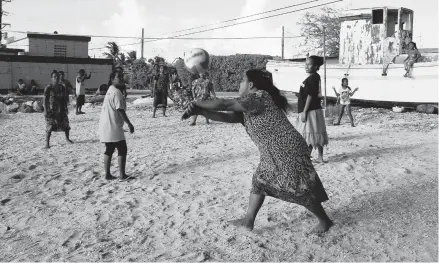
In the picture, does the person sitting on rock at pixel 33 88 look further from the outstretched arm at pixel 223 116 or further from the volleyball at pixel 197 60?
the outstretched arm at pixel 223 116

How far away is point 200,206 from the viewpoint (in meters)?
5.09

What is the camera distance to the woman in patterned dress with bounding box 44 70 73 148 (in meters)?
8.78

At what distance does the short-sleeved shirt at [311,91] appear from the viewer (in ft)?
21.3

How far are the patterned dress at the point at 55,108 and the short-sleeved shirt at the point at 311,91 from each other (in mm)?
4855

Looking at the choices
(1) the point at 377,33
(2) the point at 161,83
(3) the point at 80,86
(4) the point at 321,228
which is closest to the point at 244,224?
(4) the point at 321,228

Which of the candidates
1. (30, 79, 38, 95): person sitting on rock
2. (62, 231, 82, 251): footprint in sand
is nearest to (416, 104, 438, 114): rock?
(62, 231, 82, 251): footprint in sand

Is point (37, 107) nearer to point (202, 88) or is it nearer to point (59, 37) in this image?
point (202, 88)

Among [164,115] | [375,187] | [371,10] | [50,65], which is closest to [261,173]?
[375,187]

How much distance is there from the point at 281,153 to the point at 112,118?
9.81ft

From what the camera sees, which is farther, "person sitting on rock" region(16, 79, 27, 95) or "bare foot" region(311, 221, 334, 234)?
"person sitting on rock" region(16, 79, 27, 95)

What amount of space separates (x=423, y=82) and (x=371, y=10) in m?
4.62

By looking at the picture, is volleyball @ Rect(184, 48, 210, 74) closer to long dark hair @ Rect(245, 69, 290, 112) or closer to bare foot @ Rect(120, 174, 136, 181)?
bare foot @ Rect(120, 174, 136, 181)

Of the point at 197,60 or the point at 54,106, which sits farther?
the point at 54,106

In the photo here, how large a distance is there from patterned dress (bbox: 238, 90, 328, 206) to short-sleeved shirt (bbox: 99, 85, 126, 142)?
105 inches
